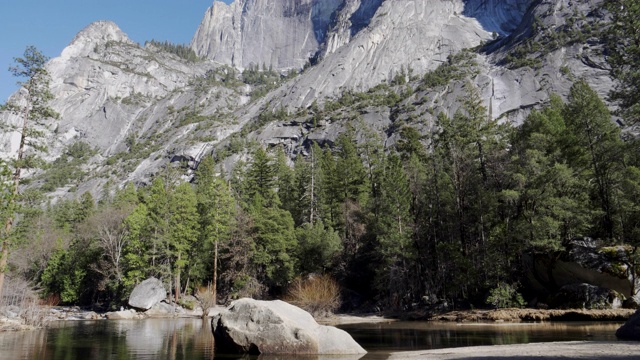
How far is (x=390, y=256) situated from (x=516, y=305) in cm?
1164

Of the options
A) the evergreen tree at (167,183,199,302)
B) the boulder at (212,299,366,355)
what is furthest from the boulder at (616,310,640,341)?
the evergreen tree at (167,183,199,302)

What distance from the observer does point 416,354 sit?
15.5 meters

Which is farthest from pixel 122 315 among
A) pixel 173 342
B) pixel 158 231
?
pixel 173 342

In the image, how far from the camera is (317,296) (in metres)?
37.7

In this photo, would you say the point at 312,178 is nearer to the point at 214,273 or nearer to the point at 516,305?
the point at 214,273

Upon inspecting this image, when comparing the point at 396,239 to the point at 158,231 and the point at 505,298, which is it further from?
the point at 158,231

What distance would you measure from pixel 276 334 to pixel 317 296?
860 inches

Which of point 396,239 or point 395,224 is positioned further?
point 395,224

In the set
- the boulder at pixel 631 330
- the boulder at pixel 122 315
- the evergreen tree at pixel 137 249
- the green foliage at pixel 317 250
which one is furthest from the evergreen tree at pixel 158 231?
the boulder at pixel 631 330

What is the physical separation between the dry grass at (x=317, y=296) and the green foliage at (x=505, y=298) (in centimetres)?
1288

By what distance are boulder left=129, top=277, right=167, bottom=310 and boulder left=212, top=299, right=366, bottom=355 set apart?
29.3 metres

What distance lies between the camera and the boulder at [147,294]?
42.8 meters

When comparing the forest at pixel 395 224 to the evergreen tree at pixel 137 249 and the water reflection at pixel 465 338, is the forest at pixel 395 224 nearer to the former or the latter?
the evergreen tree at pixel 137 249

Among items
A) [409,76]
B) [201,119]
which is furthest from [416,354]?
[201,119]
